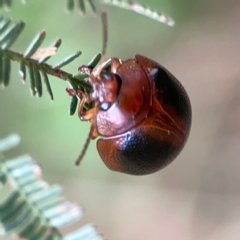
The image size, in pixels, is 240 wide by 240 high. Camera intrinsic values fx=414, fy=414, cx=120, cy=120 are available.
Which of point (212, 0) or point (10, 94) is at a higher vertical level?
point (212, 0)

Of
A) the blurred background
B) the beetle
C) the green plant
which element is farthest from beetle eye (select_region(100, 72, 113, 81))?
the blurred background

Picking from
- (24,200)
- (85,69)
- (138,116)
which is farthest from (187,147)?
(24,200)

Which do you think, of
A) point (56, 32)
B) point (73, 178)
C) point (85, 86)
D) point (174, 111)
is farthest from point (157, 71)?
point (73, 178)

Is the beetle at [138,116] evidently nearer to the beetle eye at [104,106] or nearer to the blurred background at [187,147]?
the beetle eye at [104,106]

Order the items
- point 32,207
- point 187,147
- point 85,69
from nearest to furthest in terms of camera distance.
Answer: point 32,207, point 85,69, point 187,147

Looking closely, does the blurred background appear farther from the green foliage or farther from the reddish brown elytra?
the green foliage

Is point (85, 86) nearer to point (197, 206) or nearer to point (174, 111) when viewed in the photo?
point (174, 111)

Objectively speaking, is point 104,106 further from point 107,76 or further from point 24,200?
point 24,200
